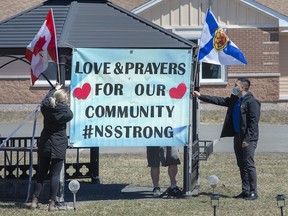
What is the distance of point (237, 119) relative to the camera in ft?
39.9

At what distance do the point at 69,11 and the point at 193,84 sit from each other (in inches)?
84.5

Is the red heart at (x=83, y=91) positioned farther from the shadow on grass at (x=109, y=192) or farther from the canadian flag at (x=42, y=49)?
the shadow on grass at (x=109, y=192)

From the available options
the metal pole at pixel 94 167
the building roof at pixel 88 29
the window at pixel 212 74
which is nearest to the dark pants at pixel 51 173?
the building roof at pixel 88 29

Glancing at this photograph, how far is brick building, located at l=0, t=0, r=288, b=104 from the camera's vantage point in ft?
84.4

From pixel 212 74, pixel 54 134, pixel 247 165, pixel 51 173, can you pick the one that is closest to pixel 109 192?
pixel 51 173

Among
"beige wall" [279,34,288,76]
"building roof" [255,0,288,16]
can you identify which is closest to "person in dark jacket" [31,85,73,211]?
"beige wall" [279,34,288,76]

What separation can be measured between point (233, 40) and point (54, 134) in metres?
15.1

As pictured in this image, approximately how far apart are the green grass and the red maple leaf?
2.11 metres

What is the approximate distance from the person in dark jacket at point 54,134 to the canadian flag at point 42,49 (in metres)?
0.36

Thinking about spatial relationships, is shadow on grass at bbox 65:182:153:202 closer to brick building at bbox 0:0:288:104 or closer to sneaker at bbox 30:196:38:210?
sneaker at bbox 30:196:38:210

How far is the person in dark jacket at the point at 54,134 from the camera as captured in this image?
1115cm

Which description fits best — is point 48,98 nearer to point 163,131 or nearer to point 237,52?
point 163,131

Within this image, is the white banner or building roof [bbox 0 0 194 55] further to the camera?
building roof [bbox 0 0 194 55]

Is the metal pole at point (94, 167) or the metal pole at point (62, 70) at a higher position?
the metal pole at point (62, 70)
